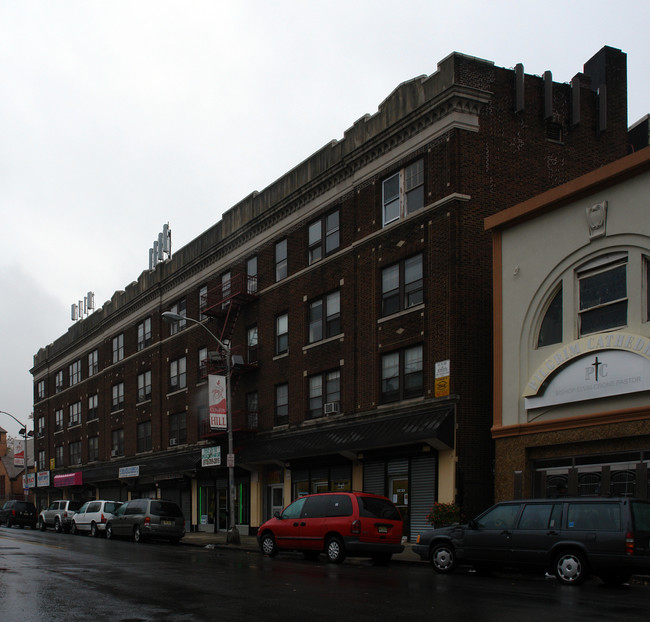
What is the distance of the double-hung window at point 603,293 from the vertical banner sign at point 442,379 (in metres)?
5.01

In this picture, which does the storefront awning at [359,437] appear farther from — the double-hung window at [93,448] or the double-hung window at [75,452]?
the double-hung window at [75,452]

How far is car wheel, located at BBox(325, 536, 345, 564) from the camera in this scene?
19891mm

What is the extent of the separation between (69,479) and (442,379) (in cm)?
3998

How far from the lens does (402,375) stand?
26.6m

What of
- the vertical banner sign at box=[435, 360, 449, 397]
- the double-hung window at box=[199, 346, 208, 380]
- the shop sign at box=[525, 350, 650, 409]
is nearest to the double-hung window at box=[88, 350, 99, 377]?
the double-hung window at box=[199, 346, 208, 380]

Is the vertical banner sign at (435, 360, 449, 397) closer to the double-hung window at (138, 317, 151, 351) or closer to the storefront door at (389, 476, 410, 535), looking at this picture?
the storefront door at (389, 476, 410, 535)

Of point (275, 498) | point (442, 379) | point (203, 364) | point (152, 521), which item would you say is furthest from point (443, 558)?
point (203, 364)

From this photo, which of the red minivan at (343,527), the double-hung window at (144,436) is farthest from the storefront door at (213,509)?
the red minivan at (343,527)

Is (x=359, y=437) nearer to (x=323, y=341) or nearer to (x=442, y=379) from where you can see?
(x=442, y=379)

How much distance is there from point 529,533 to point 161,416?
106ft

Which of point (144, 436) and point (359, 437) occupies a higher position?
point (359, 437)

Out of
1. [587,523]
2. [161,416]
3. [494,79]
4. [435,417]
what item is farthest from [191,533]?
[587,523]

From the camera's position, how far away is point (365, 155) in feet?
95.6

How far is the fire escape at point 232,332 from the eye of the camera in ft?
117
